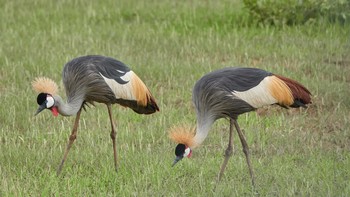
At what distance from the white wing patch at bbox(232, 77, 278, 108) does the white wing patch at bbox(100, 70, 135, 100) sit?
97cm

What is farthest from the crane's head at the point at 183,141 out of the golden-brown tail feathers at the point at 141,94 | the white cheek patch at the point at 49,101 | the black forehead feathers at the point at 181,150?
the white cheek patch at the point at 49,101

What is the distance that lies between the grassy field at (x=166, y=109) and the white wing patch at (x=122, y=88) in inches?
22.1

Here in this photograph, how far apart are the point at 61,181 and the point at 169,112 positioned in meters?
2.22

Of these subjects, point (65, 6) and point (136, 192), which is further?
point (65, 6)

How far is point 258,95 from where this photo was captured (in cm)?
663

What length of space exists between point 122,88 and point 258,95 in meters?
1.11

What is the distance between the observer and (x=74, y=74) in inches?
277

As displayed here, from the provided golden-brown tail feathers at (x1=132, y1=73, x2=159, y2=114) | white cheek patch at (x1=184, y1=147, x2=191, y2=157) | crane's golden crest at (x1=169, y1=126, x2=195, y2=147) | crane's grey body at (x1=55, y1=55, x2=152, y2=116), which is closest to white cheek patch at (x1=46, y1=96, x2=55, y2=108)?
crane's grey body at (x1=55, y1=55, x2=152, y2=116)

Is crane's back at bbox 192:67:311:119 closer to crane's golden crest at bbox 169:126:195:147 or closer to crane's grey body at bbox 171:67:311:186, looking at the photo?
crane's grey body at bbox 171:67:311:186

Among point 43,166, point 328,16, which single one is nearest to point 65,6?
point 328,16

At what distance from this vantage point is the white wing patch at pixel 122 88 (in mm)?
6996

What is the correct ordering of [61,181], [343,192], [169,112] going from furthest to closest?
[169,112], [61,181], [343,192]

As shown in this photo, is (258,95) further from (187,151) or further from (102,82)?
(102,82)

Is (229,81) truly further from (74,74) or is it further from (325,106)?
(325,106)
